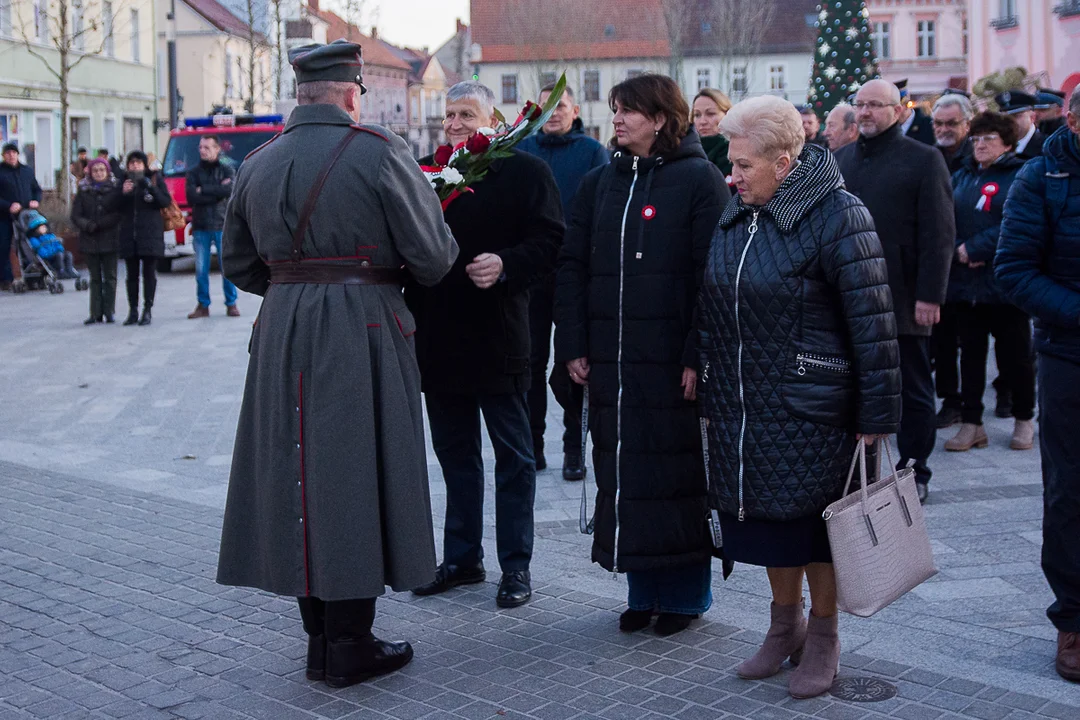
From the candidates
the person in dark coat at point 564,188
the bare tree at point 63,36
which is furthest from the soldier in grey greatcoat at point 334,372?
the bare tree at point 63,36

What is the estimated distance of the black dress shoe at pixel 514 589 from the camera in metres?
5.51

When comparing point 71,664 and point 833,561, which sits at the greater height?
point 833,561

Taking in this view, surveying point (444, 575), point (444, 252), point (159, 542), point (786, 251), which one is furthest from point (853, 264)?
point (159, 542)

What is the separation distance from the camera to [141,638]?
522cm

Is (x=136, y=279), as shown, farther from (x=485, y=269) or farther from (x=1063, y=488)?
(x=1063, y=488)

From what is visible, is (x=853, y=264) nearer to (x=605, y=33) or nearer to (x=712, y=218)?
(x=712, y=218)

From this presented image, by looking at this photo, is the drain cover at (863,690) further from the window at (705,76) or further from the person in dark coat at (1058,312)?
the window at (705,76)

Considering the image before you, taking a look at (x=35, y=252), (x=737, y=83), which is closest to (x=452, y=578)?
(x=35, y=252)

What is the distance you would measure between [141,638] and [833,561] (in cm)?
260

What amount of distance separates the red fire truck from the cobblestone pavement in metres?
15.3

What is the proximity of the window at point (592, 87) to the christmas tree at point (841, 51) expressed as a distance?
3896 cm

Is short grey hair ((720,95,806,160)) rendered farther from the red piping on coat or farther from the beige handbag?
the red piping on coat

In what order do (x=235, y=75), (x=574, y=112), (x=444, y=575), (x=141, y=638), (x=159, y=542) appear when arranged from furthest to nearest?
(x=235, y=75) < (x=574, y=112) < (x=159, y=542) < (x=444, y=575) < (x=141, y=638)

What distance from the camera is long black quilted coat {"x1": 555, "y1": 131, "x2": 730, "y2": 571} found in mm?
4867
